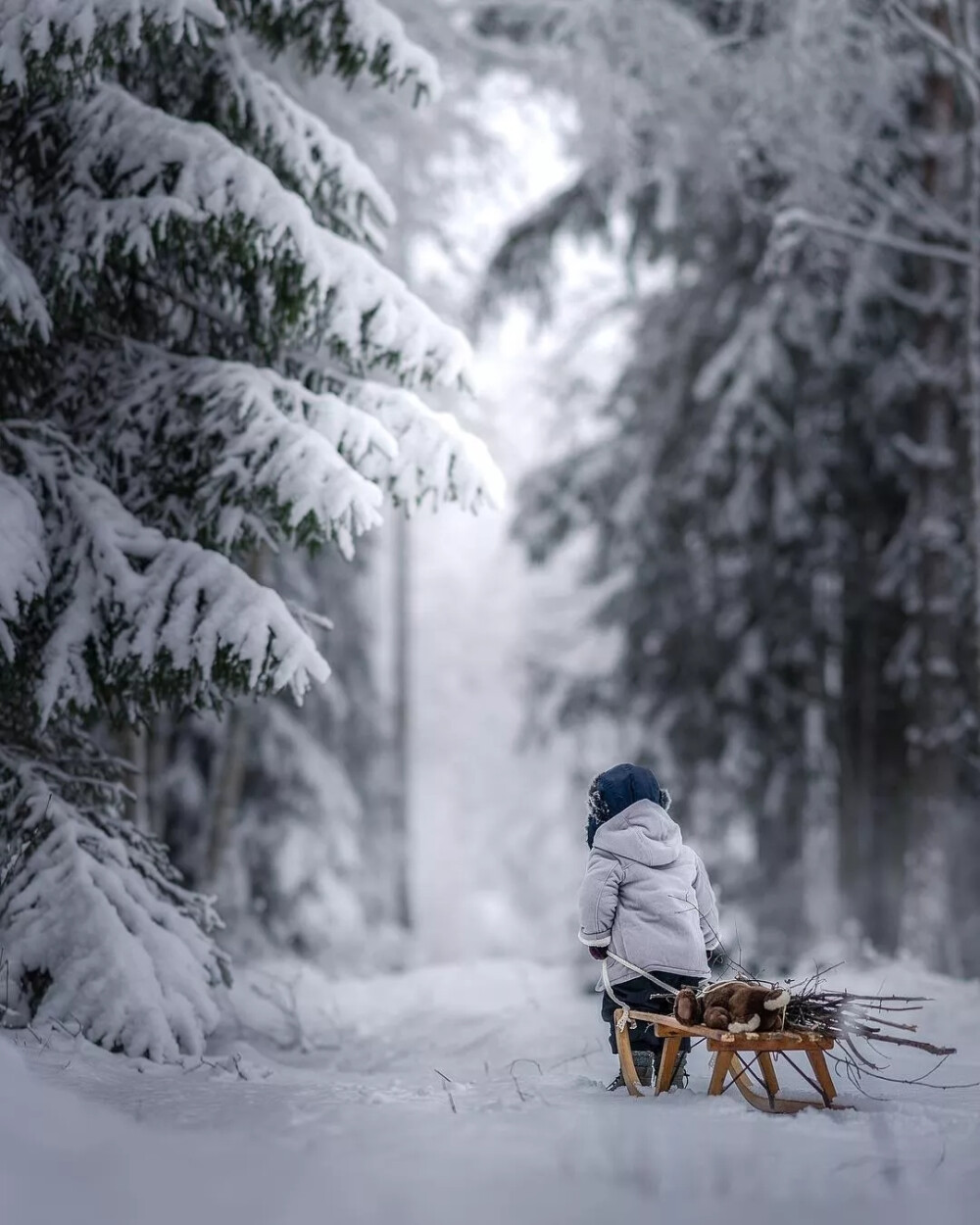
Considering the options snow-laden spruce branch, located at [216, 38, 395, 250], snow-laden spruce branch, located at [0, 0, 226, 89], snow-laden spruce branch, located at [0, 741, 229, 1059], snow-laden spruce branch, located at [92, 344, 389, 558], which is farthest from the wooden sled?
snow-laden spruce branch, located at [0, 0, 226, 89]

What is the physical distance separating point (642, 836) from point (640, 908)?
0.96ft

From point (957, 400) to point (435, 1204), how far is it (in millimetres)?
9308

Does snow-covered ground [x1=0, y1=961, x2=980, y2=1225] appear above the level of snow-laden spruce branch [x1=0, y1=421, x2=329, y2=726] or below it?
below

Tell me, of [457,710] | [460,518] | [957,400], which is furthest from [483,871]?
[957,400]

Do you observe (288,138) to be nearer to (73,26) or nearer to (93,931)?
(73,26)

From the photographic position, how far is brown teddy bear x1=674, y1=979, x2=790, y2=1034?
4.45 m

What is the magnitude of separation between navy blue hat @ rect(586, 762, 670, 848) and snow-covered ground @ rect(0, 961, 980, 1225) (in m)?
1.11

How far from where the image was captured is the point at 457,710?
1276 inches

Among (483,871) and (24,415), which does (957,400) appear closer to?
(24,415)

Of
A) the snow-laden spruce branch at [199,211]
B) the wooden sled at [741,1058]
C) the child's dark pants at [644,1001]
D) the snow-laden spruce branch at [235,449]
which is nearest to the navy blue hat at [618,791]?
the child's dark pants at [644,1001]

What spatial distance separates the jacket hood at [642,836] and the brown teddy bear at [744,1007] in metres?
Result: 0.66

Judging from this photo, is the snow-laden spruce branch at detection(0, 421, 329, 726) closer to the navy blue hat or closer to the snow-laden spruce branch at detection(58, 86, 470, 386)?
the snow-laden spruce branch at detection(58, 86, 470, 386)

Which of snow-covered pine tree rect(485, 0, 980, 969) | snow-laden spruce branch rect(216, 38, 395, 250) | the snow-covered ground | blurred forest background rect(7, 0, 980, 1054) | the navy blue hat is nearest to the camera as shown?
the snow-covered ground

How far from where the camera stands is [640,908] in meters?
5.06
